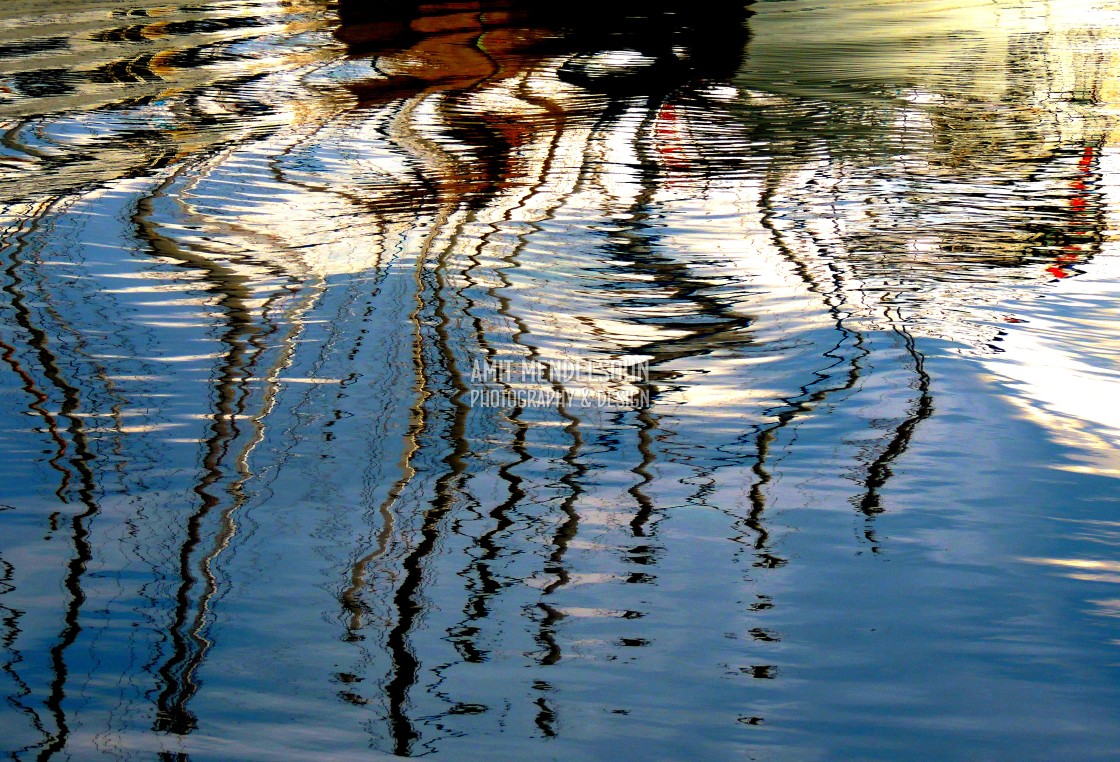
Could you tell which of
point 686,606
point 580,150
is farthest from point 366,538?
point 580,150

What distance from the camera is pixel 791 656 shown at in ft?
6.37

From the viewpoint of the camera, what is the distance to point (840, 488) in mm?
2479

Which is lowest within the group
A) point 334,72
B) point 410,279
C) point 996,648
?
point 996,648

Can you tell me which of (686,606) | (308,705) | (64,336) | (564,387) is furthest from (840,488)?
(64,336)

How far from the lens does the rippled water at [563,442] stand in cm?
186

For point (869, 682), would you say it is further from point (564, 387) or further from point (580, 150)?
point (580, 150)

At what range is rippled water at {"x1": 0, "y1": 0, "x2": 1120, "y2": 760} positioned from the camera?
6.10 feet

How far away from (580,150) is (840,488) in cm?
332

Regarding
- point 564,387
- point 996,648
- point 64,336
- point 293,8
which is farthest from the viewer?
point 293,8

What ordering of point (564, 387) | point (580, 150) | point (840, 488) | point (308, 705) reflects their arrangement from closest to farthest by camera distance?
point (308, 705)
point (840, 488)
point (564, 387)
point (580, 150)

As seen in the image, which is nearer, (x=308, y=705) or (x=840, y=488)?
(x=308, y=705)

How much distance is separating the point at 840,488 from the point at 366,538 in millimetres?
1012

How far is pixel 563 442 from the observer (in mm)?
2732

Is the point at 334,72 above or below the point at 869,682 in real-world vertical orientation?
above
